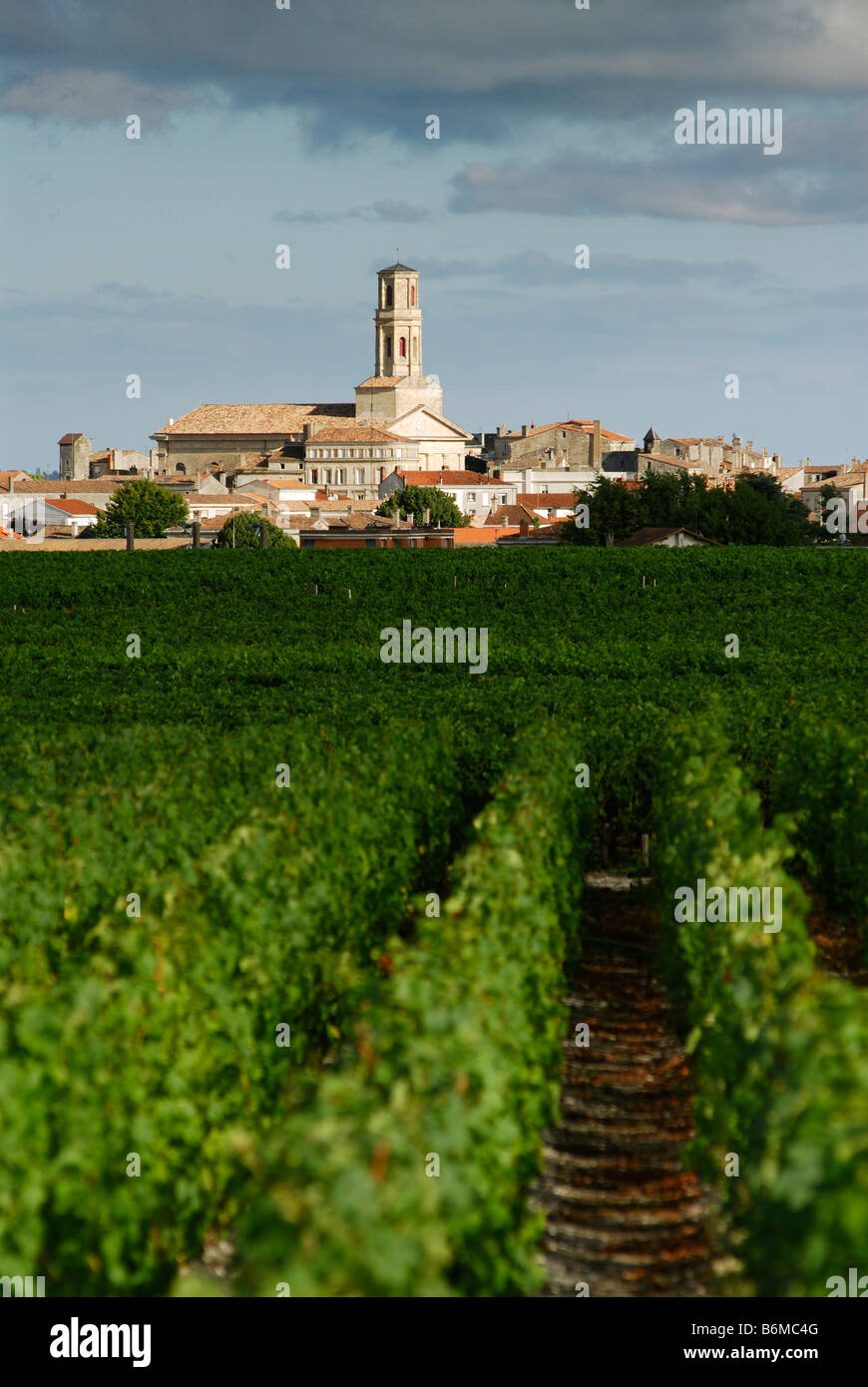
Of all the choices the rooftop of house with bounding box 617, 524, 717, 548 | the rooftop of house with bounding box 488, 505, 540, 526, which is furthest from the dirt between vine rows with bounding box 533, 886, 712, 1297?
the rooftop of house with bounding box 488, 505, 540, 526

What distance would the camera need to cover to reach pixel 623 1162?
33.2ft

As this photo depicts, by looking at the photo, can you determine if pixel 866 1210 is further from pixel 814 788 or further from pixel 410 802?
pixel 814 788

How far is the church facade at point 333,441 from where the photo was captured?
7072 inches

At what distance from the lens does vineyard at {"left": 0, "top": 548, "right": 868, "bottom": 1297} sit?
549cm

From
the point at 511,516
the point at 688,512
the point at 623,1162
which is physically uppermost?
the point at 511,516

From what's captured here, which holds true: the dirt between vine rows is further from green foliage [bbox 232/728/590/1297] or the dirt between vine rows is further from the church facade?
the church facade

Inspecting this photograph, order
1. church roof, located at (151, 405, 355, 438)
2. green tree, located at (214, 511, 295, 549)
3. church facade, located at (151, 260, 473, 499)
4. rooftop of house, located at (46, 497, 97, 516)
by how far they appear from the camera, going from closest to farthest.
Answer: green tree, located at (214, 511, 295, 549)
rooftop of house, located at (46, 497, 97, 516)
church facade, located at (151, 260, 473, 499)
church roof, located at (151, 405, 355, 438)

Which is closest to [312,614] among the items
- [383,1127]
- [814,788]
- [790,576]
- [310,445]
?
[790,576]

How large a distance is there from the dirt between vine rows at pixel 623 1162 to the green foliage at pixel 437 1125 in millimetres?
611

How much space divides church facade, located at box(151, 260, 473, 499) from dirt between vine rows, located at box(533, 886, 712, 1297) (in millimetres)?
167403

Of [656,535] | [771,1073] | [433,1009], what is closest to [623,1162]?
[771,1073]

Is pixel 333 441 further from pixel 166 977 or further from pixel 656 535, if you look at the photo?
pixel 166 977

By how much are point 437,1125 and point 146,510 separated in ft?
434

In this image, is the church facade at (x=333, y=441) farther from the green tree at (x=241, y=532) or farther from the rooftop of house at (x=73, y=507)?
the green tree at (x=241, y=532)
